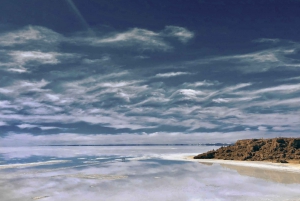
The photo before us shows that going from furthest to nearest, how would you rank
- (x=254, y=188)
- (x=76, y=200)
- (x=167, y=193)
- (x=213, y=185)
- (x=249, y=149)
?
(x=249, y=149)
(x=213, y=185)
(x=254, y=188)
(x=167, y=193)
(x=76, y=200)

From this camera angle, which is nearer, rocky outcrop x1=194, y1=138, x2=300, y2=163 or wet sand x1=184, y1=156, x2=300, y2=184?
wet sand x1=184, y1=156, x2=300, y2=184

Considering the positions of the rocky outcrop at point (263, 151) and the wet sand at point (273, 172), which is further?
the rocky outcrop at point (263, 151)

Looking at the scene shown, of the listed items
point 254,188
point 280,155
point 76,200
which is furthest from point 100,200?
point 280,155

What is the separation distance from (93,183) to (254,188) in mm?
13166

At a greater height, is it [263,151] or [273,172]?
[263,151]

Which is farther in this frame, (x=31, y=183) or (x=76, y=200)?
(x=31, y=183)

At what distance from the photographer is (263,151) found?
52062mm

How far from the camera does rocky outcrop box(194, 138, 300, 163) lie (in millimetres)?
48281

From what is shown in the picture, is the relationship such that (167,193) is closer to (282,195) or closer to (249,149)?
(282,195)

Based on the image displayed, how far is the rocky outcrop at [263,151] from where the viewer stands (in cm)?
4828

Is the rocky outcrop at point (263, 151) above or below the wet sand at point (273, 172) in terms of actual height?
above

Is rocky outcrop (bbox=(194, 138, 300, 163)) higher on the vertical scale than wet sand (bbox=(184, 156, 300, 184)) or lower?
higher

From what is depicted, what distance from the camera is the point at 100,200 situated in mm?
17984

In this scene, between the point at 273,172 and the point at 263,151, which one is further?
the point at 263,151
